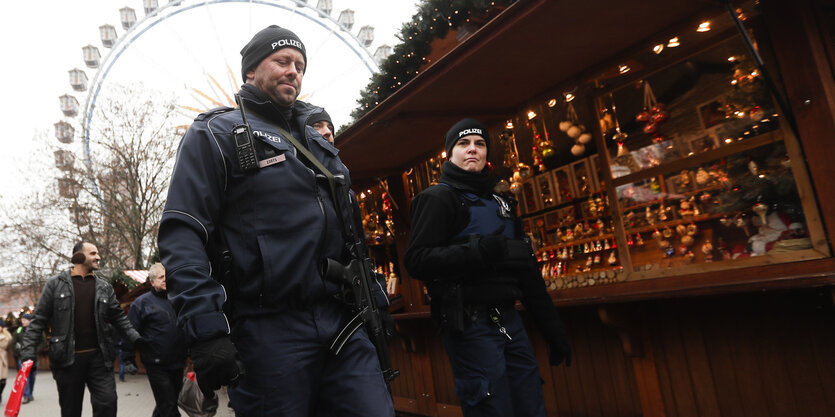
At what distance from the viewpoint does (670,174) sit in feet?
14.6

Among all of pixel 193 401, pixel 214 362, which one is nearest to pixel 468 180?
pixel 214 362

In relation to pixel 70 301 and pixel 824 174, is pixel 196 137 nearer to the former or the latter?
pixel 824 174

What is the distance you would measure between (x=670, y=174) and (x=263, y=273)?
3.59m

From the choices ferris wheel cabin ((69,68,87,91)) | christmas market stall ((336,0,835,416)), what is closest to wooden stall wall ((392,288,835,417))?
christmas market stall ((336,0,835,416))

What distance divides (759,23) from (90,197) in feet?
75.8

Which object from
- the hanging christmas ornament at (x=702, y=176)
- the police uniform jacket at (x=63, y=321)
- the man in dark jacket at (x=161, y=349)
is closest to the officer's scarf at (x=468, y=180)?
the hanging christmas ornament at (x=702, y=176)

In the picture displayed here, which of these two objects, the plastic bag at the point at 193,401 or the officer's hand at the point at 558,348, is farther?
the plastic bag at the point at 193,401

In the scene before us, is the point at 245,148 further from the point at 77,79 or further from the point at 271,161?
the point at 77,79

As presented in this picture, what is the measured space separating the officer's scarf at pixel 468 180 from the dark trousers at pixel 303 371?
117 cm

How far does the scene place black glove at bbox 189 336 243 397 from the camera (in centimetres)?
156

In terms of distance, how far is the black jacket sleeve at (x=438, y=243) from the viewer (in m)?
2.61

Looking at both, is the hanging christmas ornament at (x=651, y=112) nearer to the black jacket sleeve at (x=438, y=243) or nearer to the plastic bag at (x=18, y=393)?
the black jacket sleeve at (x=438, y=243)

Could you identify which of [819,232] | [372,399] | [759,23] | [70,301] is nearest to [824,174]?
[819,232]

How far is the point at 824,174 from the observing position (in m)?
3.07
